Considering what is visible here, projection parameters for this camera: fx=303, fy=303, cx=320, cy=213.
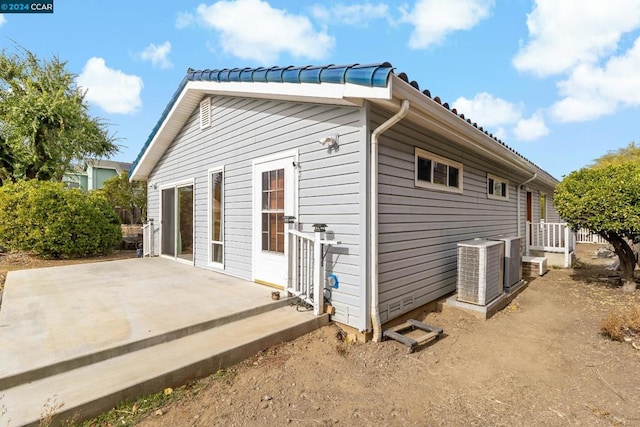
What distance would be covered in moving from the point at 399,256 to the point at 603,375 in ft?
7.13

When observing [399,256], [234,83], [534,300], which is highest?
[234,83]

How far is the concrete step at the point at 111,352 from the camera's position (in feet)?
7.33

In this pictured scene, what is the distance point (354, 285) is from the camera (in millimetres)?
3500

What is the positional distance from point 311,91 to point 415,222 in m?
2.21

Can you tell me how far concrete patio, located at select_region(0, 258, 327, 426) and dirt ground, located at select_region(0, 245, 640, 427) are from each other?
0.23 meters

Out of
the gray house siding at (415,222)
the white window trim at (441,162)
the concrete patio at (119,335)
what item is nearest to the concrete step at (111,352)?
the concrete patio at (119,335)

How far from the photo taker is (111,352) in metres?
2.64

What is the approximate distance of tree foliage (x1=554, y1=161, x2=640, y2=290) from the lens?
5.10 metres

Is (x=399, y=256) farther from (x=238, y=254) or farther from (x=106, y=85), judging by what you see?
(x=106, y=85)

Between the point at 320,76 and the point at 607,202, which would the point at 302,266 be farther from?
the point at 607,202

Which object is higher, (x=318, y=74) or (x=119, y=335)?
(x=318, y=74)

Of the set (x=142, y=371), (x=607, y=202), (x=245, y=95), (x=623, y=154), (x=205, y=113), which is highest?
(x=623, y=154)

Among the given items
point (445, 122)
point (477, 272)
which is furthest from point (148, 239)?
point (477, 272)

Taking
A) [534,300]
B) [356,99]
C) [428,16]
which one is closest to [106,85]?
[428,16]
